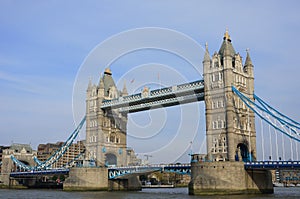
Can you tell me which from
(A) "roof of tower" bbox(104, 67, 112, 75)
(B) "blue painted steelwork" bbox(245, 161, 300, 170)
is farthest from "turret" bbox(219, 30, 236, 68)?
(A) "roof of tower" bbox(104, 67, 112, 75)

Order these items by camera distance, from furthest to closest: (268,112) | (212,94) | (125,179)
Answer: (125,179) → (212,94) → (268,112)

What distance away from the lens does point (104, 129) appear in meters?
65.8

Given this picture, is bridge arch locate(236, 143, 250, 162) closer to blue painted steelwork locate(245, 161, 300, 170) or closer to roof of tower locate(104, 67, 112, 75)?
blue painted steelwork locate(245, 161, 300, 170)

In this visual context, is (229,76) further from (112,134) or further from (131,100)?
(112,134)

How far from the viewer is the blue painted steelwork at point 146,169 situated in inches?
2055

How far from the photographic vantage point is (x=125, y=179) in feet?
209

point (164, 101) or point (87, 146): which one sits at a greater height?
point (164, 101)

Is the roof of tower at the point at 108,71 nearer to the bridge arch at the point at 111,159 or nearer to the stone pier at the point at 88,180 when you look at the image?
the bridge arch at the point at 111,159

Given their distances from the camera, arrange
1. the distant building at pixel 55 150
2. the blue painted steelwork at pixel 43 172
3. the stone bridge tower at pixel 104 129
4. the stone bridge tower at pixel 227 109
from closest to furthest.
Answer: the stone bridge tower at pixel 227 109 < the stone bridge tower at pixel 104 129 < the blue painted steelwork at pixel 43 172 < the distant building at pixel 55 150

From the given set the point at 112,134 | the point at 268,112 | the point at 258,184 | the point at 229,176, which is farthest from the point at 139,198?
the point at 112,134

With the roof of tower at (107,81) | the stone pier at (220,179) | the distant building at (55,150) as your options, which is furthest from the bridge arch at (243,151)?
the distant building at (55,150)

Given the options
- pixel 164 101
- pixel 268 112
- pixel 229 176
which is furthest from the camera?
pixel 164 101

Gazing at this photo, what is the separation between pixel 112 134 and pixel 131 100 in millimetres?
8693

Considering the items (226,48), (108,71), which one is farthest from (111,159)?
(226,48)
